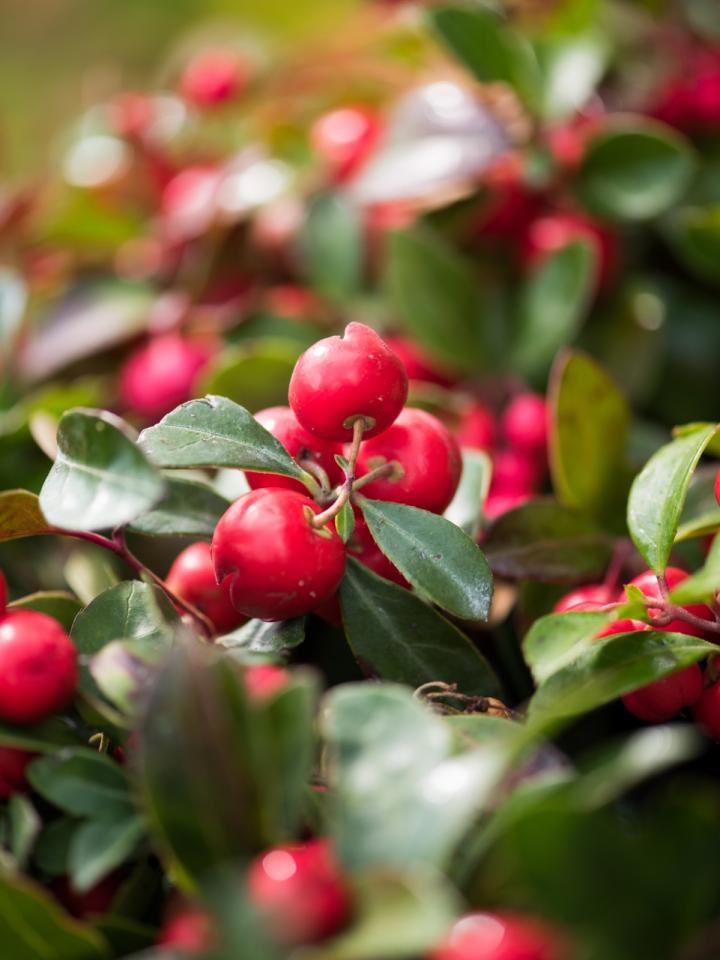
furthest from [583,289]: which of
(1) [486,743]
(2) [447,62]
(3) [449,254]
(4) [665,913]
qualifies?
(4) [665,913]

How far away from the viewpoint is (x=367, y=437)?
562mm

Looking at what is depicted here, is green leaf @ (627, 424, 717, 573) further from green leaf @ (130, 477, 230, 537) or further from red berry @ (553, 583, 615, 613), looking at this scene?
green leaf @ (130, 477, 230, 537)

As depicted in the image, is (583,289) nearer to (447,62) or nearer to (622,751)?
(447,62)

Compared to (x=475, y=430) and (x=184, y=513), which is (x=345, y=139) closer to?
(x=475, y=430)

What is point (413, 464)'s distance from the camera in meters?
0.57

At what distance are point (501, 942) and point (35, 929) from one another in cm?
18

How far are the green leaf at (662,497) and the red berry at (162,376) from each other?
20.0 inches

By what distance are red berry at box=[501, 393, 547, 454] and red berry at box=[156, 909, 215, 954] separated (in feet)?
1.85

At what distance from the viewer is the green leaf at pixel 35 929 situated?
0.42 m

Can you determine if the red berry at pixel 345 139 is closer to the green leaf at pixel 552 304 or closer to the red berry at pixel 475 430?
the green leaf at pixel 552 304

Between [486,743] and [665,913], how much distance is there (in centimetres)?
13

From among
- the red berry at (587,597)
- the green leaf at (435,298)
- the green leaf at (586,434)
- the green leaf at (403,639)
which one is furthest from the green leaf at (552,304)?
the green leaf at (403,639)

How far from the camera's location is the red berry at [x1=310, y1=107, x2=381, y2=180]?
44.9 inches

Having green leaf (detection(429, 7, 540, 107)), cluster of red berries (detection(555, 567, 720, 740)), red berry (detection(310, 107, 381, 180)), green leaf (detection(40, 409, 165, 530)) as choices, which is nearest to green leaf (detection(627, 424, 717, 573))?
cluster of red berries (detection(555, 567, 720, 740))
